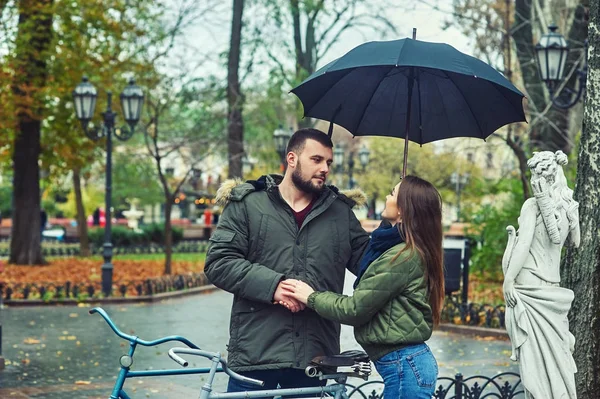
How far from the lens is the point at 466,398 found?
24.5 feet

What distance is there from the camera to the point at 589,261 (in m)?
6.89

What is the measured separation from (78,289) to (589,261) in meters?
12.5

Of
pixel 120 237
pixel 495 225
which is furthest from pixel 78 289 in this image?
pixel 120 237

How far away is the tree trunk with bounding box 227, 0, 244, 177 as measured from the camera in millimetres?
26984

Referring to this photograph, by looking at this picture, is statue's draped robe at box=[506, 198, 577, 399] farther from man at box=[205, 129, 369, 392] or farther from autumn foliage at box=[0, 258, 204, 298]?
autumn foliage at box=[0, 258, 204, 298]

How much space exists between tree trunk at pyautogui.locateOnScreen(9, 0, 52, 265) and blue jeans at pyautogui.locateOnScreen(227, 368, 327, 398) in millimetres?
17997

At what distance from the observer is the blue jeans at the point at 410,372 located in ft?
14.7

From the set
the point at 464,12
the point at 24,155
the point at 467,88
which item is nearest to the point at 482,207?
the point at 464,12

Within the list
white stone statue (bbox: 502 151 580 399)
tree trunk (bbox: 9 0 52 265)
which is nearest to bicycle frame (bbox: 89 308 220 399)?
white stone statue (bbox: 502 151 580 399)

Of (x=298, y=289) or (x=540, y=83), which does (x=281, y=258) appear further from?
(x=540, y=83)

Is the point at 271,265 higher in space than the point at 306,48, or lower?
lower

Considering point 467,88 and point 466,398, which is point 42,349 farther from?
point 467,88

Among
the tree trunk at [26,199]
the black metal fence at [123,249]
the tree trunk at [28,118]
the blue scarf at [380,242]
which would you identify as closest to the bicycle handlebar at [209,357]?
the blue scarf at [380,242]

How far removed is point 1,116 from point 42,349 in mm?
10387
